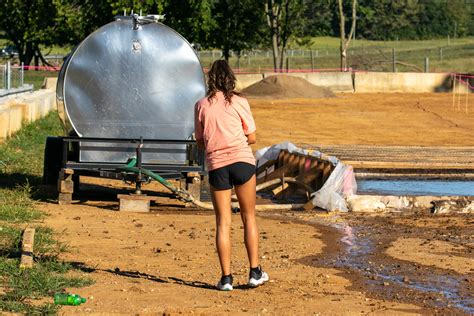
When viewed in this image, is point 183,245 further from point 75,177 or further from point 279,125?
point 279,125

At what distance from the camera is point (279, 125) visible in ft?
110

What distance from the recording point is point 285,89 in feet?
159

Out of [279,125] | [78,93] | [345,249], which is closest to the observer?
[345,249]

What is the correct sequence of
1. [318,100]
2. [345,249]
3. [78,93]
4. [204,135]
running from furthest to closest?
[318,100] → [78,93] → [345,249] → [204,135]

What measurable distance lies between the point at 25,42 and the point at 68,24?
698 centimetres

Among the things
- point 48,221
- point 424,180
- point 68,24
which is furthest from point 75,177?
point 68,24

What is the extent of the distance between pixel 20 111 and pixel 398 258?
15812 mm

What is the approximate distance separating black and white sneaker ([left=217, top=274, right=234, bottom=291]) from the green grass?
1.08 meters

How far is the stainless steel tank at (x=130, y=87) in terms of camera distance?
15.5 m

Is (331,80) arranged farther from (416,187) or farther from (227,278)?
(227,278)

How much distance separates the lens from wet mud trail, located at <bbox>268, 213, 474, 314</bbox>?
923cm

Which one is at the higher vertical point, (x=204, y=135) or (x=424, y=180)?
(x=204, y=135)

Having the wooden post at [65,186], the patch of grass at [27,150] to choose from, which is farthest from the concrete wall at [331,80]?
the wooden post at [65,186]

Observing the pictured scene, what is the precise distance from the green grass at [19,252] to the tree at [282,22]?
40564mm
